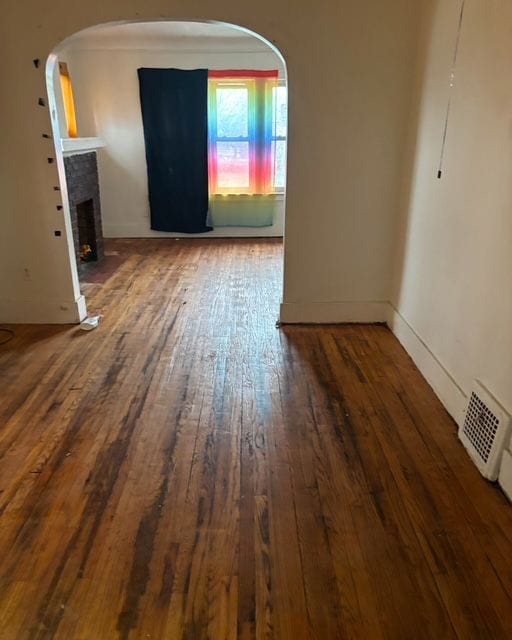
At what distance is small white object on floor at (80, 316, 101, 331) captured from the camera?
3.45 metres

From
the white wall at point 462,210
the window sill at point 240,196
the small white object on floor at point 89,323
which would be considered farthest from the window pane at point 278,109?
the small white object on floor at point 89,323

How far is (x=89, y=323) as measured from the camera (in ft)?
11.5

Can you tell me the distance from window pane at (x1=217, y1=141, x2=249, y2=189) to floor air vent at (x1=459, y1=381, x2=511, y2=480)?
463 cm

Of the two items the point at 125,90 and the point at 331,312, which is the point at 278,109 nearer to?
the point at 125,90

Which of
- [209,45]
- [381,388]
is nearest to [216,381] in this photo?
[381,388]

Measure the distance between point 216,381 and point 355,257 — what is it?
4.51ft

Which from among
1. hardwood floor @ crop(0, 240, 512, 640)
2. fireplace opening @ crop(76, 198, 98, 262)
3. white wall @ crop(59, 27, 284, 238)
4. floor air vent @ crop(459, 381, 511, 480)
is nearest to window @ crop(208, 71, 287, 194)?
white wall @ crop(59, 27, 284, 238)

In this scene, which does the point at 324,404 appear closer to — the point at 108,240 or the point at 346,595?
the point at 346,595

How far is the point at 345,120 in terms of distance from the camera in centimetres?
311

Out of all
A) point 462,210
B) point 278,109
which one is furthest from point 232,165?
point 462,210

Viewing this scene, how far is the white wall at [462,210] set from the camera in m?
1.98

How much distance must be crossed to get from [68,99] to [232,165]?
6.89ft

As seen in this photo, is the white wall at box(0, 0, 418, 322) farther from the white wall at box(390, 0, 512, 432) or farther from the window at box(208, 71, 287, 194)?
the window at box(208, 71, 287, 194)

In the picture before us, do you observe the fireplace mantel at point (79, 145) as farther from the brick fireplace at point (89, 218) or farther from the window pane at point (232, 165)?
the window pane at point (232, 165)
